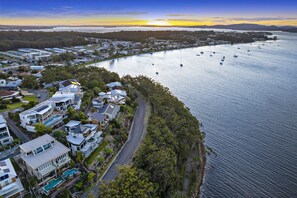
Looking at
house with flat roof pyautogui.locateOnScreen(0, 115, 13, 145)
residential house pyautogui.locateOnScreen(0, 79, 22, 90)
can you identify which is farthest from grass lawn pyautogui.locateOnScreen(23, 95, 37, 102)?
house with flat roof pyautogui.locateOnScreen(0, 115, 13, 145)

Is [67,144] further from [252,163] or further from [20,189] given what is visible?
[252,163]

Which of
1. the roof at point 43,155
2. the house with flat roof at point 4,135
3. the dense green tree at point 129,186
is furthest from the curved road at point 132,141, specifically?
the house with flat roof at point 4,135

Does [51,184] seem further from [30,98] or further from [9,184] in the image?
[30,98]

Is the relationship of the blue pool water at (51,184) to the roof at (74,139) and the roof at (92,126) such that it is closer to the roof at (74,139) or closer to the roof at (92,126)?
the roof at (74,139)

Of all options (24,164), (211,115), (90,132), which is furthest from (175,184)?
(211,115)

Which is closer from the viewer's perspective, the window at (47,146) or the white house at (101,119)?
the window at (47,146)

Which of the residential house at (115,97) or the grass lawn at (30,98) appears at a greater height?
the grass lawn at (30,98)

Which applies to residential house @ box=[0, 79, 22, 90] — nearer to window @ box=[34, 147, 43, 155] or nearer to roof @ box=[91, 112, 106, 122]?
roof @ box=[91, 112, 106, 122]
